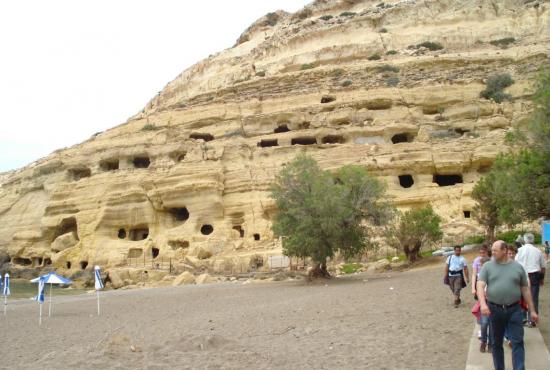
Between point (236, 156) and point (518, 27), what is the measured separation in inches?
1331

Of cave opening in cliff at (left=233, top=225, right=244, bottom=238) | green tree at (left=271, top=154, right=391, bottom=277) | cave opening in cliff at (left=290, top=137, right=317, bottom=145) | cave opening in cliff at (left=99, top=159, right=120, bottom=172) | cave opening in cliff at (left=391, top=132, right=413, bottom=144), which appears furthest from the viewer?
cave opening in cliff at (left=99, top=159, right=120, bottom=172)

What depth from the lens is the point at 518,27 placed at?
167ft

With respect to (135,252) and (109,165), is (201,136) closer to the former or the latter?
(109,165)

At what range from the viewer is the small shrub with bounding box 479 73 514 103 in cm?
3700

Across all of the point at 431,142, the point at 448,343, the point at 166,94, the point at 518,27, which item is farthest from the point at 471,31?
the point at 448,343

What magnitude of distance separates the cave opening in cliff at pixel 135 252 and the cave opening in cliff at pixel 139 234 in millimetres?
3356

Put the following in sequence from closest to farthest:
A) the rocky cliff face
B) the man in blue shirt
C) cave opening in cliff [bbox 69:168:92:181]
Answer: the man in blue shirt < the rocky cliff face < cave opening in cliff [bbox 69:168:92:181]

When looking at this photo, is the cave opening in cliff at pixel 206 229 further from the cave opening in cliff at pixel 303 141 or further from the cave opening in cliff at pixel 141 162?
the cave opening in cliff at pixel 303 141

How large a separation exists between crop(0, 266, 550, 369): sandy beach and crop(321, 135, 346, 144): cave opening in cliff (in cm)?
2110

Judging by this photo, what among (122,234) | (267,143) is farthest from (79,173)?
(267,143)

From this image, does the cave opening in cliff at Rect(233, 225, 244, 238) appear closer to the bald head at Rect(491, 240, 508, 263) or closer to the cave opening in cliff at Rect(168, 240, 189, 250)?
the cave opening in cliff at Rect(168, 240, 189, 250)

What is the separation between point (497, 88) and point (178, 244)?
88.2ft

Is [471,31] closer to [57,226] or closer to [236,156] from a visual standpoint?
[236,156]

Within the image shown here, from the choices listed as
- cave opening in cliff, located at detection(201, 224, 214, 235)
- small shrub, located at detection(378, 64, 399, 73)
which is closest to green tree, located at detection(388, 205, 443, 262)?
cave opening in cliff, located at detection(201, 224, 214, 235)
